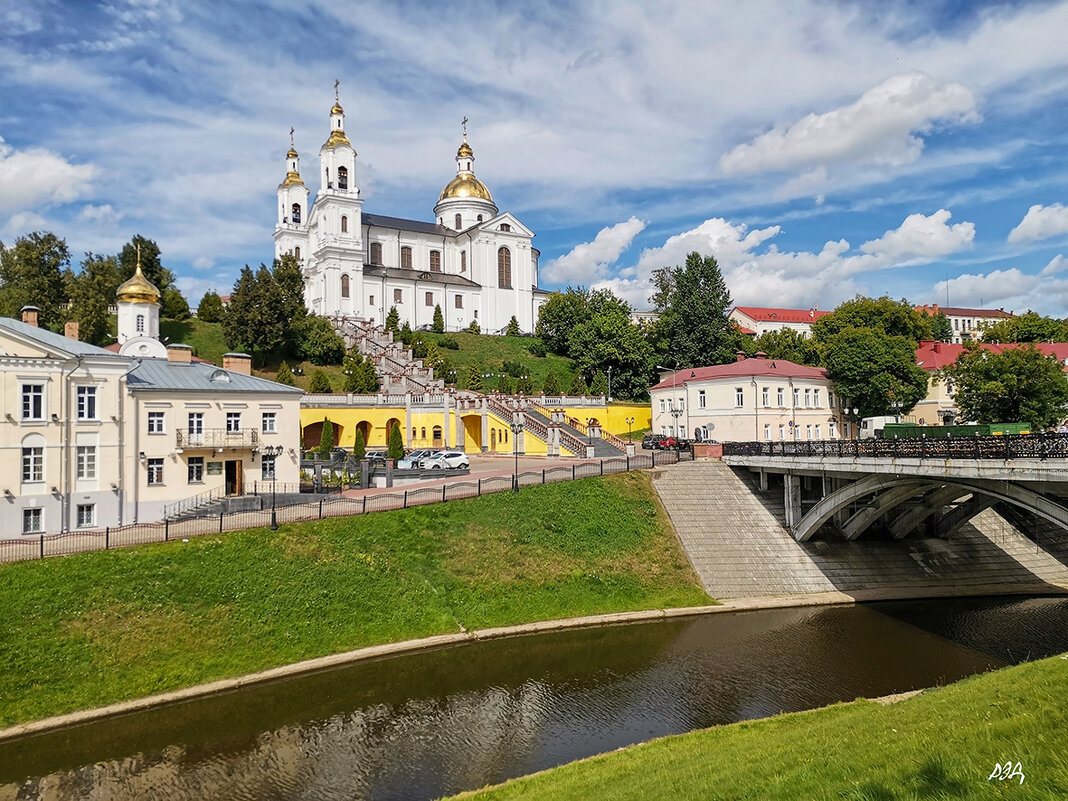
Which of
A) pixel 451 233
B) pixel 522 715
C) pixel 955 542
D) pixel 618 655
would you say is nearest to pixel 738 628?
pixel 618 655

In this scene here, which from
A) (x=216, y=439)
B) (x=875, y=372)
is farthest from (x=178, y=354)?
(x=875, y=372)

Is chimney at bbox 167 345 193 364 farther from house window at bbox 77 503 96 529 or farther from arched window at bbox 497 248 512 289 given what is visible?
arched window at bbox 497 248 512 289

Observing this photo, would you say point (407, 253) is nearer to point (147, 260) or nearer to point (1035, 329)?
point (147, 260)

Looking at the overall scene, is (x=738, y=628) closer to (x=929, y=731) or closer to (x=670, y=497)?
(x=670, y=497)

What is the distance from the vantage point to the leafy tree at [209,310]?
7331 centimetres

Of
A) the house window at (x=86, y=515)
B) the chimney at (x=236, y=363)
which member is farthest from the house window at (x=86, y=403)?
the chimney at (x=236, y=363)

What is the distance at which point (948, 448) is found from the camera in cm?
2284

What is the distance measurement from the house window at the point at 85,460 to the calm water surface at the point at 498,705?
12.0 meters

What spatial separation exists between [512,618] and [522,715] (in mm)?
7113

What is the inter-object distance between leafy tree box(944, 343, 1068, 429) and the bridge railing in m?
22.8

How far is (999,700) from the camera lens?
11984 millimetres

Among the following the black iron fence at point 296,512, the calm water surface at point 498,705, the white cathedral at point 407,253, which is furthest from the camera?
the white cathedral at point 407,253

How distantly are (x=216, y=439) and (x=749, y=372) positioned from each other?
34.8 m

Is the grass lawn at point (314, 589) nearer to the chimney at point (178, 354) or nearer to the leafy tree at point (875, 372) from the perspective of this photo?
the chimney at point (178, 354)
